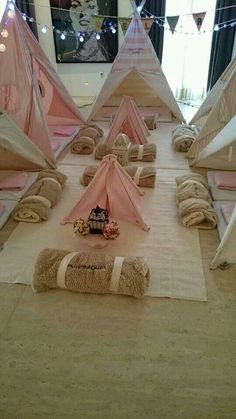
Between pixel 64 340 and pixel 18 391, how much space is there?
0.96 feet

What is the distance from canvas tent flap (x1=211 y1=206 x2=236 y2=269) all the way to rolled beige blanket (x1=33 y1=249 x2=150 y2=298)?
47cm

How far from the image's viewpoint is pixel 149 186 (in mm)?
2836

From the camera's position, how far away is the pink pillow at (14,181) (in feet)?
8.79

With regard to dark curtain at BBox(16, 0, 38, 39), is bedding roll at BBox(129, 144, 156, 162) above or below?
below

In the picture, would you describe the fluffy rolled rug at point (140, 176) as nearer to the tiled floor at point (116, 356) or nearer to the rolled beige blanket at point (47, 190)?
the rolled beige blanket at point (47, 190)

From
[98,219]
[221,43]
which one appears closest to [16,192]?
[98,219]

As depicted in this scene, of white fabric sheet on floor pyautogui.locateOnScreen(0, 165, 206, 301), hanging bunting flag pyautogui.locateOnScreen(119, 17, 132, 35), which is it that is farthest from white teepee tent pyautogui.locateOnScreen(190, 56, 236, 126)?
white fabric sheet on floor pyautogui.locateOnScreen(0, 165, 206, 301)

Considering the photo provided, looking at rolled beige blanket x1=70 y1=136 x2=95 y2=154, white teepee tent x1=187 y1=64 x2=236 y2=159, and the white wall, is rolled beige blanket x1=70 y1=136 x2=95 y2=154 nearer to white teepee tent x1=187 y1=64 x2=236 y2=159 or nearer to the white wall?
white teepee tent x1=187 y1=64 x2=236 y2=159

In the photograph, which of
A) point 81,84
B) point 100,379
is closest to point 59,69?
point 81,84

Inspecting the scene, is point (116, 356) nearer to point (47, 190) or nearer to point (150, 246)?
point (150, 246)

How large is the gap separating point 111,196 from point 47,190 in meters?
0.60

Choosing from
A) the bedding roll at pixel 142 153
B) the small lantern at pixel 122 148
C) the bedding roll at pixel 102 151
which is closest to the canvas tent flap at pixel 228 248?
the small lantern at pixel 122 148

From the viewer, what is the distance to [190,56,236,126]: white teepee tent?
131 inches

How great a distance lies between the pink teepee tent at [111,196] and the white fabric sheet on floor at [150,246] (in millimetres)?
80
